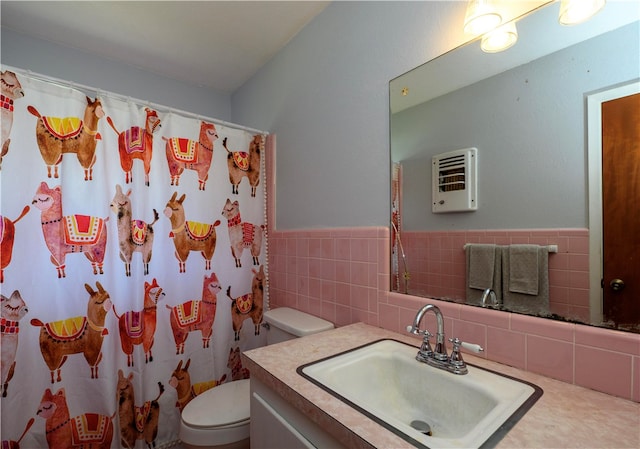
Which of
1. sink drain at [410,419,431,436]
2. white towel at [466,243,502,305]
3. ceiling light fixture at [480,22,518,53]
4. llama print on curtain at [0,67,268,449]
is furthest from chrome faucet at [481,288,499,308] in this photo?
llama print on curtain at [0,67,268,449]

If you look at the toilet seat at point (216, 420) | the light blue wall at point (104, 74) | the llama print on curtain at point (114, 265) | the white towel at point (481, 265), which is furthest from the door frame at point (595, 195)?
the light blue wall at point (104, 74)

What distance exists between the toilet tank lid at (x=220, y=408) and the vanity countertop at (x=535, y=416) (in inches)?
21.8

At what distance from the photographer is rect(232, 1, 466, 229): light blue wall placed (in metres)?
1.14

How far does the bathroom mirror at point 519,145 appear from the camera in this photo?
2.44 feet

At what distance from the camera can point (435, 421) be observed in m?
0.80

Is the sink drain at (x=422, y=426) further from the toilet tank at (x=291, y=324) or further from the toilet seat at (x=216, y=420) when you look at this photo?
the toilet seat at (x=216, y=420)

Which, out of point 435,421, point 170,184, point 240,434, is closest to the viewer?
point 435,421

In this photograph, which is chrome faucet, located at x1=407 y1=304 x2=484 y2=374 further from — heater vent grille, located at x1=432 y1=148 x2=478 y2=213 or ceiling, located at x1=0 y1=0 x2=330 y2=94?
ceiling, located at x1=0 y1=0 x2=330 y2=94

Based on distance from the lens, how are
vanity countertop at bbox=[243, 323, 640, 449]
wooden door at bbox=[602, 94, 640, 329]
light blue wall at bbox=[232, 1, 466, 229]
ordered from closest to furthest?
vanity countertop at bbox=[243, 323, 640, 449] → wooden door at bbox=[602, 94, 640, 329] → light blue wall at bbox=[232, 1, 466, 229]

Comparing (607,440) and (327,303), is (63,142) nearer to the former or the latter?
(327,303)

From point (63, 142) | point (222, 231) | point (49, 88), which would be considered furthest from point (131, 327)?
point (49, 88)

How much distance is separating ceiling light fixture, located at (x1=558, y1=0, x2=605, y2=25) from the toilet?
1346 millimetres

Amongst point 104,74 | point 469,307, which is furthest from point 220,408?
point 104,74

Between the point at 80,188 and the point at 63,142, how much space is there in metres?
0.21
